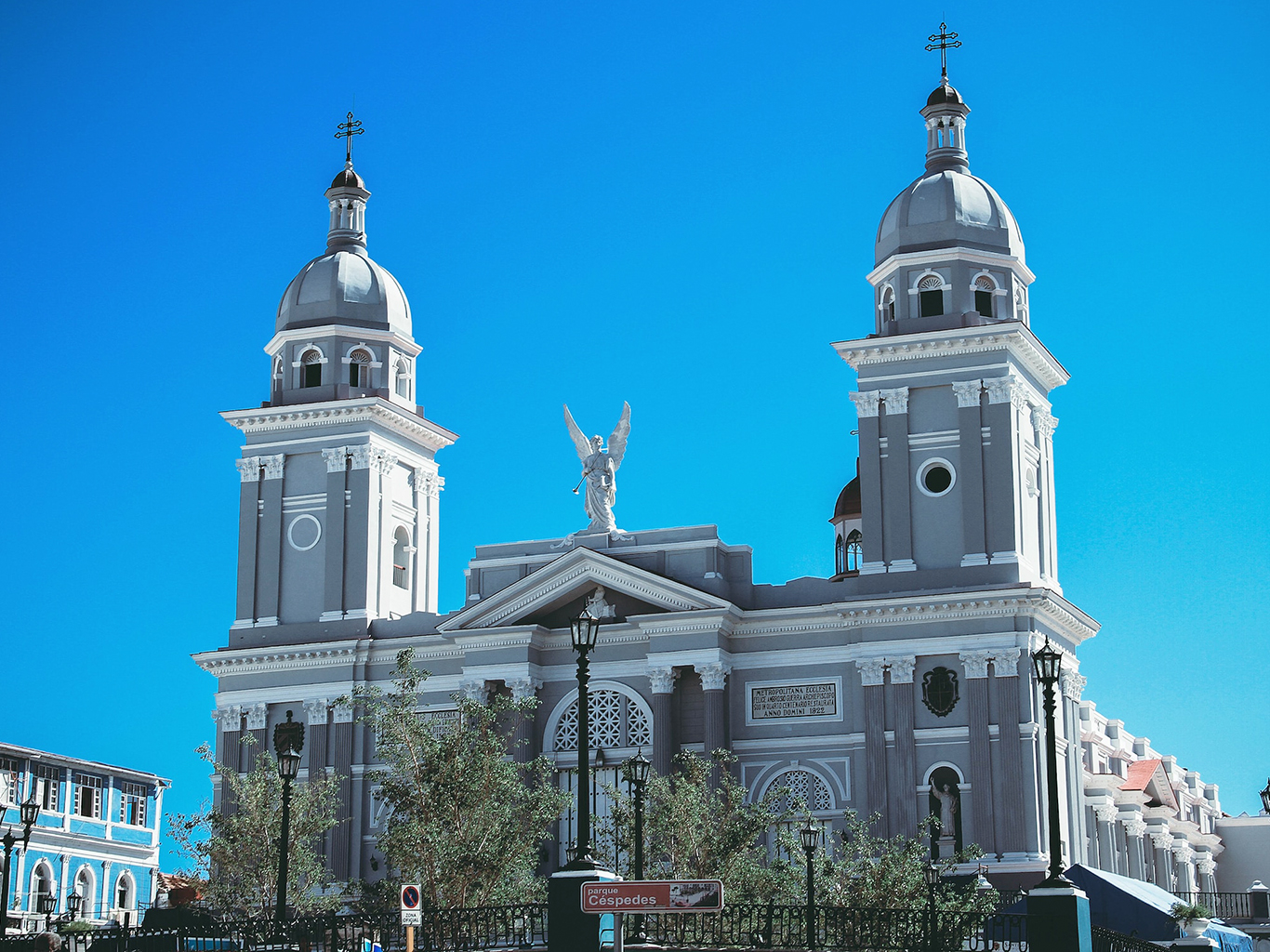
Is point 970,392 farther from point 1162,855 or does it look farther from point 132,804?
point 132,804

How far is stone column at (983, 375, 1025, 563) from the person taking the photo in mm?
51500

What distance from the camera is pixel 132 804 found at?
78.3 metres

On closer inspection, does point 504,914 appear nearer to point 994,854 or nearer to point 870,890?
point 870,890

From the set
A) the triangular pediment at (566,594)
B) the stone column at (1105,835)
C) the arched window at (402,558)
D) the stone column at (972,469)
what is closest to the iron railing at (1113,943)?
the stone column at (972,469)

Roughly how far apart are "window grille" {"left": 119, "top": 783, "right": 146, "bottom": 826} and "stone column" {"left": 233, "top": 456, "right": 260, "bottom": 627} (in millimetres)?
22258

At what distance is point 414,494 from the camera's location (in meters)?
61.9

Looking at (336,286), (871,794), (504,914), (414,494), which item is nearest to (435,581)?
(414,494)

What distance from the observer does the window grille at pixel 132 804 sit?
77.5 meters

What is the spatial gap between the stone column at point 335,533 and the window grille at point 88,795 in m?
22.0

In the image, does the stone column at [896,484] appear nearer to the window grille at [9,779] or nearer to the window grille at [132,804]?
the window grille at [9,779]

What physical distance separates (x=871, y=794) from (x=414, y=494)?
64.2ft

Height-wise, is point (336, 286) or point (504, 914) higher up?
point (336, 286)

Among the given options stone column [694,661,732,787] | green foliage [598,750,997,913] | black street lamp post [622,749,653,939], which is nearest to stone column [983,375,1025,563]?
green foliage [598,750,997,913]

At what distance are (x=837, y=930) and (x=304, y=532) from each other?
30496mm
